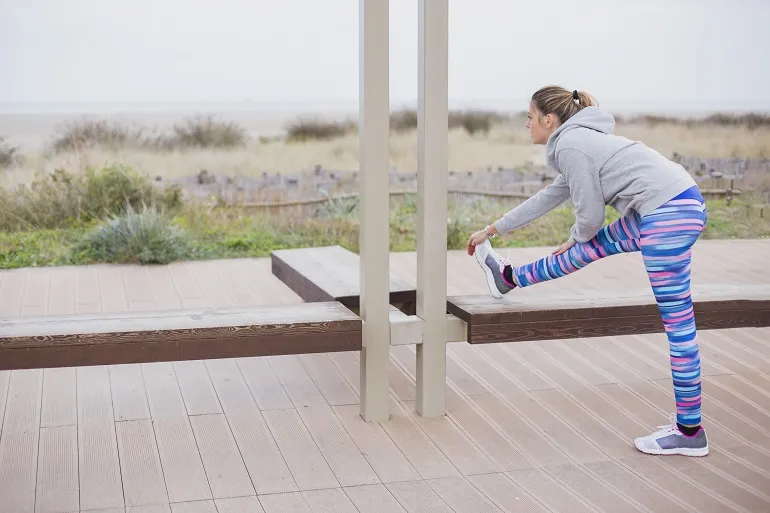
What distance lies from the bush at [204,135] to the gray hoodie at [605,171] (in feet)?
19.2

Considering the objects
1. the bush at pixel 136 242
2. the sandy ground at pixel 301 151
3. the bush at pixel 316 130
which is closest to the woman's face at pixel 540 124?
the bush at pixel 136 242

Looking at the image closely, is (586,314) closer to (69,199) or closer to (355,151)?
(69,199)

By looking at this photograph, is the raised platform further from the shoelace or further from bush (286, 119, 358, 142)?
bush (286, 119, 358, 142)

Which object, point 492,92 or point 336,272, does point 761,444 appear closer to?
point 336,272

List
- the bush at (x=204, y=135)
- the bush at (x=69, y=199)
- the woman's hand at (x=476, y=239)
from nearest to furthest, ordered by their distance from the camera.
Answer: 1. the woman's hand at (x=476, y=239)
2. the bush at (x=69, y=199)
3. the bush at (x=204, y=135)

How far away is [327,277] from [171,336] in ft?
3.95

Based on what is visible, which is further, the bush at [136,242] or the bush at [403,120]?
the bush at [403,120]

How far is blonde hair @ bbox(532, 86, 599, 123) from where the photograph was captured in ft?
11.2

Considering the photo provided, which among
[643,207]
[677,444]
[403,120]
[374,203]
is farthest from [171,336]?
[403,120]

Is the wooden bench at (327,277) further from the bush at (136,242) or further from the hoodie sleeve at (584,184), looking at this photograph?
the bush at (136,242)

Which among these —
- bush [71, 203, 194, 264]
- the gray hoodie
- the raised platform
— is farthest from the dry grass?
the gray hoodie

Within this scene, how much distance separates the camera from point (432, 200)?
3592 millimetres

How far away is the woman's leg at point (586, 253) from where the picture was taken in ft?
11.3

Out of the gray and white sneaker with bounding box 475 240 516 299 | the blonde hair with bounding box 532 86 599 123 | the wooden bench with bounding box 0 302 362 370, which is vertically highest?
the blonde hair with bounding box 532 86 599 123
